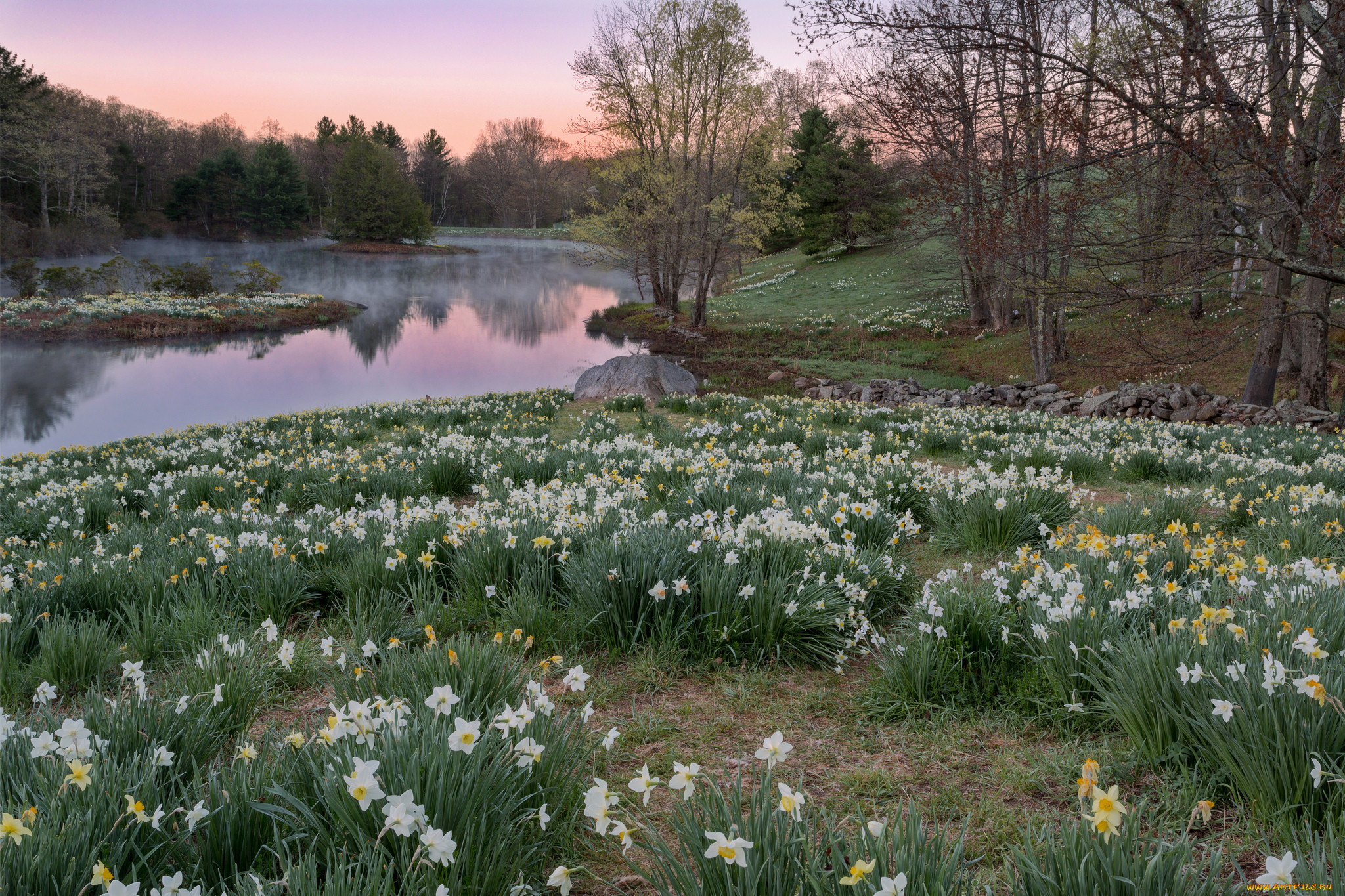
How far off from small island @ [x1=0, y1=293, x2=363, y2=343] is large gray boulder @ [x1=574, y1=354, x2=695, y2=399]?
69.5 feet

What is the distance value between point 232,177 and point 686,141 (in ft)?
152

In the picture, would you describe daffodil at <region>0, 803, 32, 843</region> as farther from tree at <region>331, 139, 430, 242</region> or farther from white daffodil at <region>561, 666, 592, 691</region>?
tree at <region>331, 139, 430, 242</region>

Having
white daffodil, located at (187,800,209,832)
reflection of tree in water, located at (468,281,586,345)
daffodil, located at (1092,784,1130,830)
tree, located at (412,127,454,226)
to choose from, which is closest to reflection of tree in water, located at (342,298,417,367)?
reflection of tree in water, located at (468,281,586,345)

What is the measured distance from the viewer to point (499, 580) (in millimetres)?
3250

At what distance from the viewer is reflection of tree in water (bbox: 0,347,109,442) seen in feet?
50.9

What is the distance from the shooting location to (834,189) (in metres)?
39.1

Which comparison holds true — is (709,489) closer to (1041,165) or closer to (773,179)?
(1041,165)

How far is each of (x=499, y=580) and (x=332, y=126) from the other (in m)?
89.2

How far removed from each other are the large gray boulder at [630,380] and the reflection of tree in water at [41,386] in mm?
11807

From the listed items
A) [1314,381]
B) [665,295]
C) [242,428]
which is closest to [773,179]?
[665,295]

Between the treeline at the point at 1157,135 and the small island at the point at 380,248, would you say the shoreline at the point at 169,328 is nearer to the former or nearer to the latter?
the treeline at the point at 1157,135

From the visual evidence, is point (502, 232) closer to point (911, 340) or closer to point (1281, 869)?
point (911, 340)

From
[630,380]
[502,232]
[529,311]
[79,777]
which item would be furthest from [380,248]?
[79,777]

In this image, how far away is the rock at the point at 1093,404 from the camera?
1281cm
